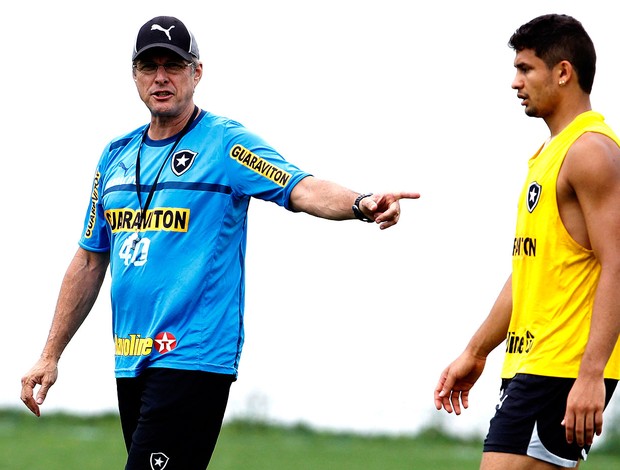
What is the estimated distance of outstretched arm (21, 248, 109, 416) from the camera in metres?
6.42

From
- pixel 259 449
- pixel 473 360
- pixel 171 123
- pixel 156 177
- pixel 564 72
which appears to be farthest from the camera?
pixel 259 449

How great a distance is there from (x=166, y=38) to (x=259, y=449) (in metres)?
12.0

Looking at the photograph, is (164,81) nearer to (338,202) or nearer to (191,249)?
(191,249)

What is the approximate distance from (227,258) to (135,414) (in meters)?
0.86

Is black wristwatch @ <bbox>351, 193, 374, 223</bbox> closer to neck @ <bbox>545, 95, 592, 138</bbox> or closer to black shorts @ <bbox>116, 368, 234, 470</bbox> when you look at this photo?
neck @ <bbox>545, 95, 592, 138</bbox>

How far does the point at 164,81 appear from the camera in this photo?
6121 mm

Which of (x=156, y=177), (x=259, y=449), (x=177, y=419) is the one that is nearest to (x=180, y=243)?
(x=156, y=177)

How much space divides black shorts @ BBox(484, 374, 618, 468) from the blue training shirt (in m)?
1.34

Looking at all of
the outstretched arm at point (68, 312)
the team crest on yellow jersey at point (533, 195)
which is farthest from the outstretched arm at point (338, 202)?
the outstretched arm at point (68, 312)

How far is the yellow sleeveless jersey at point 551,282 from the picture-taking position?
5.12m

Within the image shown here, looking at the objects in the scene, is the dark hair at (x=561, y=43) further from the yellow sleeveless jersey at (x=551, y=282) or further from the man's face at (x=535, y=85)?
the yellow sleeveless jersey at (x=551, y=282)

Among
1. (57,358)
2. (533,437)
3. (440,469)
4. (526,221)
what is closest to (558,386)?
(533,437)

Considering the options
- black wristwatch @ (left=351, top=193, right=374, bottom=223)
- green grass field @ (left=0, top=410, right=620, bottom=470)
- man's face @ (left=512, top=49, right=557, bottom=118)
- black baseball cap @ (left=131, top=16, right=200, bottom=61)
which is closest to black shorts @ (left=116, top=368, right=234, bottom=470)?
black wristwatch @ (left=351, top=193, right=374, bottom=223)

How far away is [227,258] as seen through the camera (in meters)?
5.90
